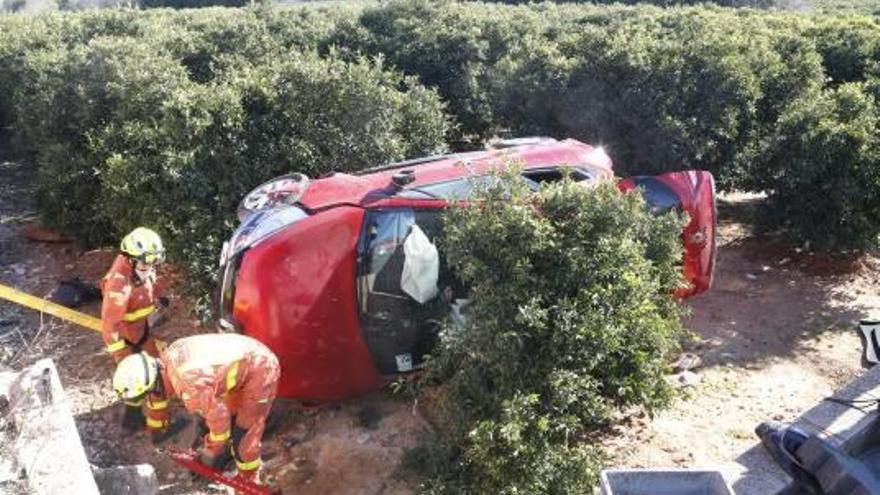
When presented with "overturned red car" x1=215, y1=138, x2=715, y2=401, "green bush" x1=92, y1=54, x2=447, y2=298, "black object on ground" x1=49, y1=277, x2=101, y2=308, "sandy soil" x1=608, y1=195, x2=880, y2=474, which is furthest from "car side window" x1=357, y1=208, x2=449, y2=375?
"black object on ground" x1=49, y1=277, x2=101, y2=308

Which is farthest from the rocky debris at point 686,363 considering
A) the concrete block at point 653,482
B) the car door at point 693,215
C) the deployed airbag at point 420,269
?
the concrete block at point 653,482

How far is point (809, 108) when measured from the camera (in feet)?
24.7

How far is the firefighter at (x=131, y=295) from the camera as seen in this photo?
575 cm

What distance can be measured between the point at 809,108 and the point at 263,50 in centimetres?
806

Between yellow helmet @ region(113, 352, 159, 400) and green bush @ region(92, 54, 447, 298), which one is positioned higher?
green bush @ region(92, 54, 447, 298)

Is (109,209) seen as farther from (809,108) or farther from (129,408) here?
(809,108)

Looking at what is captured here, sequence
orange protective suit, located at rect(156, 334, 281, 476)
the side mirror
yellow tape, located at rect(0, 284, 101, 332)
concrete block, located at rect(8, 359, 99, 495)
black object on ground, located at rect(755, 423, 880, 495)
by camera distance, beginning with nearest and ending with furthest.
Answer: black object on ground, located at rect(755, 423, 880, 495) → concrete block, located at rect(8, 359, 99, 495) → orange protective suit, located at rect(156, 334, 281, 476) → the side mirror → yellow tape, located at rect(0, 284, 101, 332)

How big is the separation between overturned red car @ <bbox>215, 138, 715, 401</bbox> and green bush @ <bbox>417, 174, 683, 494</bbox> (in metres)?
0.50

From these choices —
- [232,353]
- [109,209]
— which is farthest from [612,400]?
[109,209]

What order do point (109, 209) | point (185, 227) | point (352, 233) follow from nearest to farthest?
point (352, 233) < point (185, 227) < point (109, 209)

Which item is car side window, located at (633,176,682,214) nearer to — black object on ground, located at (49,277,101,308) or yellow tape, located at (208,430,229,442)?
yellow tape, located at (208,430,229,442)

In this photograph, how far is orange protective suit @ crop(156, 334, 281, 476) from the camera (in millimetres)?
4660

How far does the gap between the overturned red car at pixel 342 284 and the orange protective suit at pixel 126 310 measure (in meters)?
0.85

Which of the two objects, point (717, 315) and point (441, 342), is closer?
point (441, 342)
